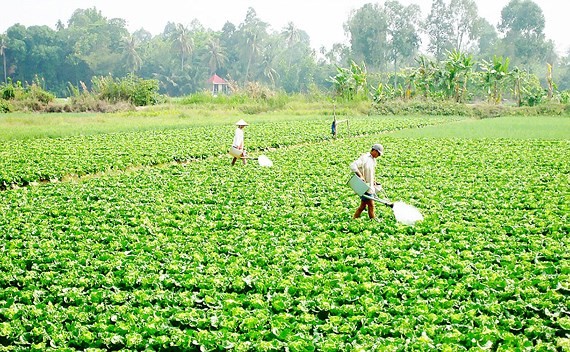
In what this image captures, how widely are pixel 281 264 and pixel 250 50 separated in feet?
286

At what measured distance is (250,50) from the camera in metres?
92.2

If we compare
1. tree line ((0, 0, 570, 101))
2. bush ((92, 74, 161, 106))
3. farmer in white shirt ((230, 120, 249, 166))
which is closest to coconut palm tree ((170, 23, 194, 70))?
tree line ((0, 0, 570, 101))

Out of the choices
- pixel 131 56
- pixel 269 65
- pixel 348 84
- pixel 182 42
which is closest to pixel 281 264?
pixel 348 84

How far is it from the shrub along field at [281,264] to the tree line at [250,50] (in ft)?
208

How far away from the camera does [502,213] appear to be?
10898 mm

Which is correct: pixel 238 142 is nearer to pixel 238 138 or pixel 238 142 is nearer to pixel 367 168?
pixel 238 138

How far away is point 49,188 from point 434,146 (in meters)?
14.5

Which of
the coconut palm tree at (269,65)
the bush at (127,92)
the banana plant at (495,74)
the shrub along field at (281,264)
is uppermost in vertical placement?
the coconut palm tree at (269,65)

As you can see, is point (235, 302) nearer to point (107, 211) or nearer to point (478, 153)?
point (107, 211)

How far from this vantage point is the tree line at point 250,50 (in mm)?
78188

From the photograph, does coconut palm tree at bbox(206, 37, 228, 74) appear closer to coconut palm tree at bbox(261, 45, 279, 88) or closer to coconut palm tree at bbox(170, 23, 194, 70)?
coconut palm tree at bbox(170, 23, 194, 70)

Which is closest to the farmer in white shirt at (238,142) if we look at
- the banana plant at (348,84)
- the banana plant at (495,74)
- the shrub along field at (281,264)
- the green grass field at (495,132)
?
the shrub along field at (281,264)

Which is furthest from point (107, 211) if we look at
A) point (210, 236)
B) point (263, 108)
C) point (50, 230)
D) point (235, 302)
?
point (263, 108)

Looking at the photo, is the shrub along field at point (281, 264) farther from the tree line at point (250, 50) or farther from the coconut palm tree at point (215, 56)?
the coconut palm tree at point (215, 56)
